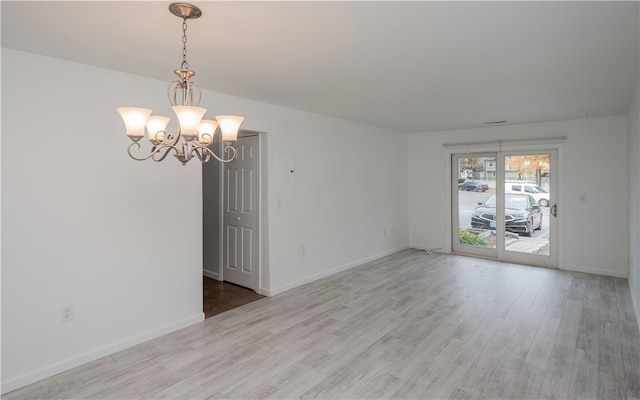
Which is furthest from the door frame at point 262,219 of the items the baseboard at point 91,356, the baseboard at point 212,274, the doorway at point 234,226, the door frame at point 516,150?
the door frame at point 516,150

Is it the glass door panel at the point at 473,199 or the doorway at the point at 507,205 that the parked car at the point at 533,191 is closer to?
the doorway at the point at 507,205

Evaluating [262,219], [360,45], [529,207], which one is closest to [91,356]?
[262,219]

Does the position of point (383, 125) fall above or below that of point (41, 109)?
above

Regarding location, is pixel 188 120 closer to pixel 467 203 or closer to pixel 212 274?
pixel 212 274

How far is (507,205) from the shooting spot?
6133mm

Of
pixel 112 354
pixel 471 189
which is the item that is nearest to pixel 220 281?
pixel 112 354

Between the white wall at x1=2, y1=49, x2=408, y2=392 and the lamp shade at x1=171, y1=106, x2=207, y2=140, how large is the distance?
1.48 metres

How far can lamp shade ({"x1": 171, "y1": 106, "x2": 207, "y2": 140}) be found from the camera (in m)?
1.84

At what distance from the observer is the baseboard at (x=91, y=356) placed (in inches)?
97.7

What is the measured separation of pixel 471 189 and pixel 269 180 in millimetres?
4071

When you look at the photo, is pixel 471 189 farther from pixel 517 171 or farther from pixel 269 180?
pixel 269 180

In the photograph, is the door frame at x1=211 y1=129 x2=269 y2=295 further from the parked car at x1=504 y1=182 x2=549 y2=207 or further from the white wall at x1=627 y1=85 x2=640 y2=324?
the parked car at x1=504 y1=182 x2=549 y2=207

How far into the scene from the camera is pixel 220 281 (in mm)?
5094

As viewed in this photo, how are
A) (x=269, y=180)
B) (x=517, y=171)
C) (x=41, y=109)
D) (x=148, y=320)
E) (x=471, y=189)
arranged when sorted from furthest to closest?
(x=471, y=189), (x=517, y=171), (x=269, y=180), (x=148, y=320), (x=41, y=109)
